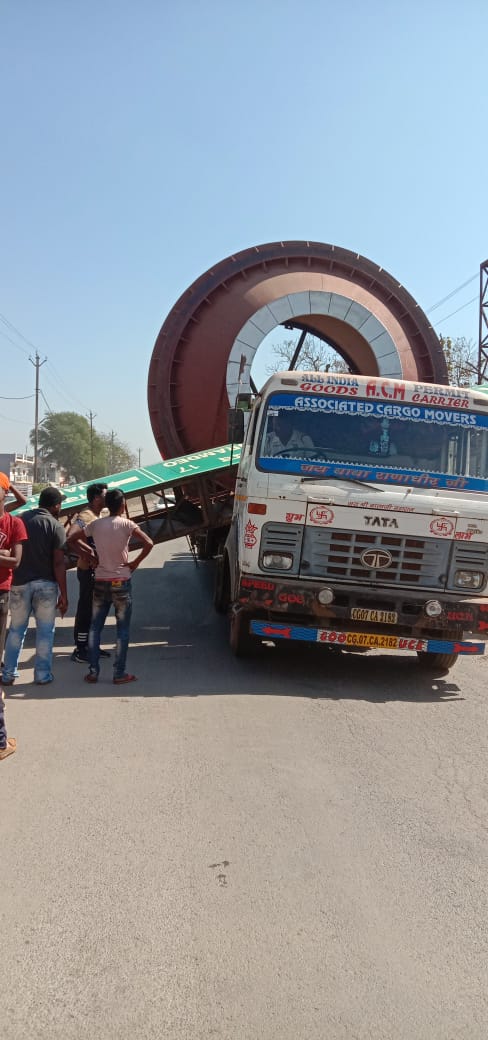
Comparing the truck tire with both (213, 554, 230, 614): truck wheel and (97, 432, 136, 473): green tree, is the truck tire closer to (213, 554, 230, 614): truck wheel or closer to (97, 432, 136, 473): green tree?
(213, 554, 230, 614): truck wheel

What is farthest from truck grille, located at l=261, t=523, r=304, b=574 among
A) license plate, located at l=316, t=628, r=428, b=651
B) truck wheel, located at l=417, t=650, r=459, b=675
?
truck wheel, located at l=417, t=650, r=459, b=675

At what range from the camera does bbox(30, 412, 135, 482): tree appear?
103 metres

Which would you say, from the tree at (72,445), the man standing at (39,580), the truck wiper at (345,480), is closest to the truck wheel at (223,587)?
the truck wiper at (345,480)

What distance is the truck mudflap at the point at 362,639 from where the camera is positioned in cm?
695

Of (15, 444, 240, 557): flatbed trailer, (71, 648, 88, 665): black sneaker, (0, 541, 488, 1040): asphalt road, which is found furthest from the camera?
(15, 444, 240, 557): flatbed trailer

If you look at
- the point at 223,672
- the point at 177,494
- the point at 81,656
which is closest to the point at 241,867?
the point at 223,672

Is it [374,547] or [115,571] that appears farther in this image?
[374,547]

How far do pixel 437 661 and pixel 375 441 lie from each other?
8.00 feet

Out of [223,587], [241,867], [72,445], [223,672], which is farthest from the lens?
[72,445]

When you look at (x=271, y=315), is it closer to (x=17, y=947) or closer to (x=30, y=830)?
(x=30, y=830)

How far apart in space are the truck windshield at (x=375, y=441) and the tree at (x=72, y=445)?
96.2m

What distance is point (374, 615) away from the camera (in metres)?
6.85

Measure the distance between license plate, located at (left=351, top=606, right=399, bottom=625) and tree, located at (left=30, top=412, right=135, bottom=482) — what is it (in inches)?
3815

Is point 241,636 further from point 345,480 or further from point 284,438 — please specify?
point 284,438
